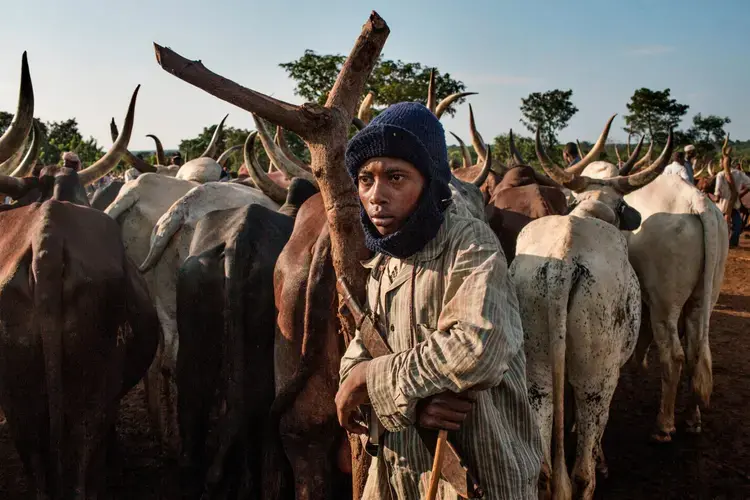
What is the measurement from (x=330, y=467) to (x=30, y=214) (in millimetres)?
2213

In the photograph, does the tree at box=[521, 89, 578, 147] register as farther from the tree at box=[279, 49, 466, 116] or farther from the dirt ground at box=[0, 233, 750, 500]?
the dirt ground at box=[0, 233, 750, 500]

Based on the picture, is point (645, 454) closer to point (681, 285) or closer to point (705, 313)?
point (705, 313)

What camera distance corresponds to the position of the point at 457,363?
1.43m

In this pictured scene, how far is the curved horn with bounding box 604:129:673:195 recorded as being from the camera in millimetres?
5277

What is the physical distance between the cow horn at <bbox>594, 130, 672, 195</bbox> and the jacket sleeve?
4.25 meters

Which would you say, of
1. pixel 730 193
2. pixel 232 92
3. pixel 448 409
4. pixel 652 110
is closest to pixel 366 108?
pixel 232 92

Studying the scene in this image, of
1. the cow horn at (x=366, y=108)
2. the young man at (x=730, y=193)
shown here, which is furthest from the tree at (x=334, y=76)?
the cow horn at (x=366, y=108)

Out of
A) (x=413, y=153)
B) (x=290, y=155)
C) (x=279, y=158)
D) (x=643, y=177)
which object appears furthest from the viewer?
(x=643, y=177)

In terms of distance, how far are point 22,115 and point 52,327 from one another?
1.33 meters

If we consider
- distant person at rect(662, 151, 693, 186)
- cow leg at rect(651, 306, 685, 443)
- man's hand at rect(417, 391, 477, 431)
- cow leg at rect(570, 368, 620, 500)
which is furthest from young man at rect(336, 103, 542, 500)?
distant person at rect(662, 151, 693, 186)

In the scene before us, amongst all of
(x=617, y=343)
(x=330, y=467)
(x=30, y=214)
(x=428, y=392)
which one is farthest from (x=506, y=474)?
(x=30, y=214)

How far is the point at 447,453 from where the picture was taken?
62.1 inches

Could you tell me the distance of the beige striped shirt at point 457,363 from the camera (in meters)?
1.44

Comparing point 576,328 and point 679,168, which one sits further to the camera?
point 679,168
